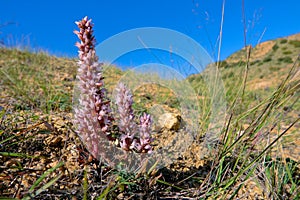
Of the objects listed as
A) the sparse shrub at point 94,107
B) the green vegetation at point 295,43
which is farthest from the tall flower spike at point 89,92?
the green vegetation at point 295,43

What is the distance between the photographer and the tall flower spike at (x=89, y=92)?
3.70 ft

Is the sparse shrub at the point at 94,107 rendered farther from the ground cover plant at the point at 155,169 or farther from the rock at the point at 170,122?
the rock at the point at 170,122

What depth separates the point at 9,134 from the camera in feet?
4.69

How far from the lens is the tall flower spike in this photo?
113 centimetres

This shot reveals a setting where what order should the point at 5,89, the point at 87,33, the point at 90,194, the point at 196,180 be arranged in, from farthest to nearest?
the point at 5,89
the point at 196,180
the point at 87,33
the point at 90,194

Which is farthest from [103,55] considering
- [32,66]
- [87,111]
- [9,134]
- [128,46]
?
[32,66]

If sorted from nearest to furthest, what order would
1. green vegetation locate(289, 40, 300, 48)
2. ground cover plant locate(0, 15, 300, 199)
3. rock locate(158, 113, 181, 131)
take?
ground cover plant locate(0, 15, 300, 199) → rock locate(158, 113, 181, 131) → green vegetation locate(289, 40, 300, 48)

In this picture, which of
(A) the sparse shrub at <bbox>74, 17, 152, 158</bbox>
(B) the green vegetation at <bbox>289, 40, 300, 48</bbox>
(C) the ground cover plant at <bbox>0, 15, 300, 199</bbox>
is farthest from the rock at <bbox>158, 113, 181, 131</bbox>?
(B) the green vegetation at <bbox>289, 40, 300, 48</bbox>

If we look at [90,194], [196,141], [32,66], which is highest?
[32,66]

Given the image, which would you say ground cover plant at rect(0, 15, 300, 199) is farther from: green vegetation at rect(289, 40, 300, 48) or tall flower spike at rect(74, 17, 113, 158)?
green vegetation at rect(289, 40, 300, 48)

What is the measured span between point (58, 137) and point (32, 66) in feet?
10.5

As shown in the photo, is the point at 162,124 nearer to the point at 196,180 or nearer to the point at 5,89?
the point at 196,180

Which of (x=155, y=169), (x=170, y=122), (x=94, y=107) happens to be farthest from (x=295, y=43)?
(x=94, y=107)

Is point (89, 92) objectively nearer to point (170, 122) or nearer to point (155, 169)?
point (155, 169)
